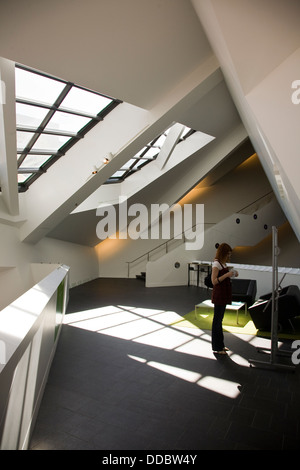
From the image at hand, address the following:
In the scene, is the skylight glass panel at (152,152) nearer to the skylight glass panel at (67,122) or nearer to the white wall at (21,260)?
the skylight glass panel at (67,122)

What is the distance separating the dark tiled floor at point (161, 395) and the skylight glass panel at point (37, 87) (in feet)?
16.7

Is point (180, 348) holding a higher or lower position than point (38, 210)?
lower

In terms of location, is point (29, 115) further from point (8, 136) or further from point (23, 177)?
point (23, 177)

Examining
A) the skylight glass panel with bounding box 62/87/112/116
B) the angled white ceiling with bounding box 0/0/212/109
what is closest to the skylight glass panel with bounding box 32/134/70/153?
the skylight glass panel with bounding box 62/87/112/116

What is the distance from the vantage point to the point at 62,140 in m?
9.84

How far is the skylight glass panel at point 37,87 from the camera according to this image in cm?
665

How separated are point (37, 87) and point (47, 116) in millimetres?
1059

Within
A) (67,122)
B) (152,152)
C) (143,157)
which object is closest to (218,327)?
(67,122)

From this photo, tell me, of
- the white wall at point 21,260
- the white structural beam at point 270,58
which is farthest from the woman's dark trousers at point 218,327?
the white wall at point 21,260

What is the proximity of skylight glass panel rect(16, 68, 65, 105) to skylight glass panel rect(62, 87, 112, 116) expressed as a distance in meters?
0.34

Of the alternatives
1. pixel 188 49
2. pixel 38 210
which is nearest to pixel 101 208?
pixel 38 210

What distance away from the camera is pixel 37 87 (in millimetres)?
7035
